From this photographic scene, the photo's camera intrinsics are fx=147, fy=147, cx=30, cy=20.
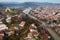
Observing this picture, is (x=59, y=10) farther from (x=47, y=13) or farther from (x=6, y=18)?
(x=6, y=18)

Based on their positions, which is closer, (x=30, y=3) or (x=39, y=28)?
(x=39, y=28)

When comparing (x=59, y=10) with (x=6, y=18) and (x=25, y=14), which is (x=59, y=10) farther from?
(x=6, y=18)

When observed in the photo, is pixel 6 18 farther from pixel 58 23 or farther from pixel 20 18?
pixel 58 23

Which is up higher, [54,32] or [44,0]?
[44,0]

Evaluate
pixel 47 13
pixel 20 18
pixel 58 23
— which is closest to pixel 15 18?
pixel 20 18

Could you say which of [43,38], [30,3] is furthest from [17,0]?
[43,38]

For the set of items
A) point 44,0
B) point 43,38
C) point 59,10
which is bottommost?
point 43,38

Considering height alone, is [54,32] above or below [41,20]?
below

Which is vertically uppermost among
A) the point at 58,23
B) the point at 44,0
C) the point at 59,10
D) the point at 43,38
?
the point at 44,0

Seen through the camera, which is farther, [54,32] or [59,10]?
[59,10]
